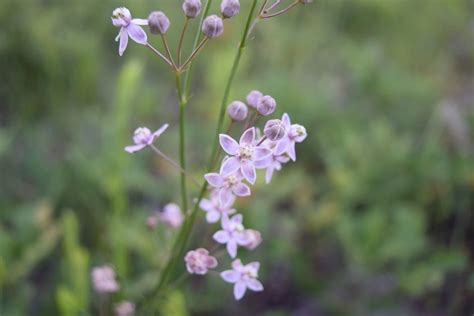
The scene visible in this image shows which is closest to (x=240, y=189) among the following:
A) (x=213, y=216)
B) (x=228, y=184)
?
(x=228, y=184)

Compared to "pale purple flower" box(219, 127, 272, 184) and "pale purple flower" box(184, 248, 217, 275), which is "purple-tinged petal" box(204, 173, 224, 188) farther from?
"pale purple flower" box(184, 248, 217, 275)

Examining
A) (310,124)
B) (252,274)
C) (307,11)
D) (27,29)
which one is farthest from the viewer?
(307,11)

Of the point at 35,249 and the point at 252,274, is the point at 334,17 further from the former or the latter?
the point at 252,274

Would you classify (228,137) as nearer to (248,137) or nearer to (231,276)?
(248,137)

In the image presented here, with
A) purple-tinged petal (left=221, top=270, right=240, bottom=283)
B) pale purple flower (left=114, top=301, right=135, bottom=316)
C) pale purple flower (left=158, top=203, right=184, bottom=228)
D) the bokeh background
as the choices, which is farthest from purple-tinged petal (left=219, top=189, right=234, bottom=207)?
pale purple flower (left=114, top=301, right=135, bottom=316)

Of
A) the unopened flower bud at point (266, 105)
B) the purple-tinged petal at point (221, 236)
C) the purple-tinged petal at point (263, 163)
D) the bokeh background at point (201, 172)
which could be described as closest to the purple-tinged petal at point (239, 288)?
the purple-tinged petal at point (221, 236)

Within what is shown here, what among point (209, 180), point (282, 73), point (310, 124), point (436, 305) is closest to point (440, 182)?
point (436, 305)
